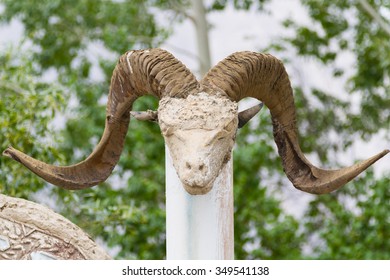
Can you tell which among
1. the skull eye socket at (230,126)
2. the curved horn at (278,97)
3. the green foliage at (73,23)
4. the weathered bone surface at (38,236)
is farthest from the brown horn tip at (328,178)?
the green foliage at (73,23)

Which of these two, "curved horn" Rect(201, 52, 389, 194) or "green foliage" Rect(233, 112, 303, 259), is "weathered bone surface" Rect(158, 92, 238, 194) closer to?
"curved horn" Rect(201, 52, 389, 194)

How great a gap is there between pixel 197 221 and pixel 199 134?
52 cm

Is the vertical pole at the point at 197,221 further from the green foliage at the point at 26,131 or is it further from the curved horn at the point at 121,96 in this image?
the green foliage at the point at 26,131

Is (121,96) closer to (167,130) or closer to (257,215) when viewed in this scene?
(167,130)

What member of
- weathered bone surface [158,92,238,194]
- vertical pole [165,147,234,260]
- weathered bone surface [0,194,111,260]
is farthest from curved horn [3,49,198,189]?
vertical pole [165,147,234,260]

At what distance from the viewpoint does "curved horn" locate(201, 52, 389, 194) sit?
514 centimetres

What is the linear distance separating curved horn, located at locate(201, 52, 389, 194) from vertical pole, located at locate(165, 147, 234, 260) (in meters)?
0.43

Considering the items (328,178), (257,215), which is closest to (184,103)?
(328,178)

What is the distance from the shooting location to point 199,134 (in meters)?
4.76

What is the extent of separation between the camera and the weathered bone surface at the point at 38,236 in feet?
17.5

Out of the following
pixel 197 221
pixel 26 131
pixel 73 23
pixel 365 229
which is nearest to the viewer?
pixel 197 221

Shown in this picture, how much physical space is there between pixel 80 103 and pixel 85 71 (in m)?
1.01
